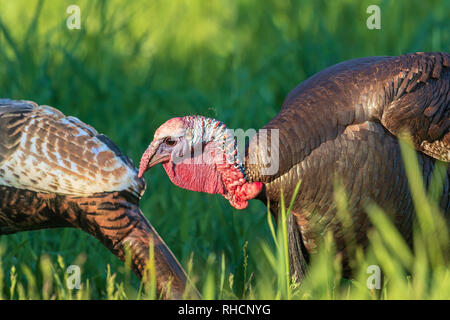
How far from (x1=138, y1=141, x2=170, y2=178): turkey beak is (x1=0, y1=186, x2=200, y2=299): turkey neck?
0.32ft

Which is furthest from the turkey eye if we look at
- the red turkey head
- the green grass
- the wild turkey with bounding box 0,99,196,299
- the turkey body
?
the green grass

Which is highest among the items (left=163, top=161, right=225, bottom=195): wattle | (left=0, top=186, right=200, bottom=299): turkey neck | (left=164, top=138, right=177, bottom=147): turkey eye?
(left=164, top=138, right=177, bottom=147): turkey eye

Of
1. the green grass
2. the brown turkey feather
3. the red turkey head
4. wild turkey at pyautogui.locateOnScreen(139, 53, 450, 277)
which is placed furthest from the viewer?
the green grass

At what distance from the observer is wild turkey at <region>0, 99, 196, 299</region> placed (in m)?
2.58

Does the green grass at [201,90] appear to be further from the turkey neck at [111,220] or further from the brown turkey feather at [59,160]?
the brown turkey feather at [59,160]

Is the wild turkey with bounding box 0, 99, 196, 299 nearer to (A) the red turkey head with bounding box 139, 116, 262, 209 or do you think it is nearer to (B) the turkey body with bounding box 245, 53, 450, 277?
(A) the red turkey head with bounding box 139, 116, 262, 209

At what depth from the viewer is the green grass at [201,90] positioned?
291 centimetres

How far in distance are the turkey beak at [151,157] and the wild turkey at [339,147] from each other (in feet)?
0.23

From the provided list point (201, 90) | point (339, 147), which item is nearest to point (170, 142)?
point (339, 147)

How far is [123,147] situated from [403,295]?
6.63 ft

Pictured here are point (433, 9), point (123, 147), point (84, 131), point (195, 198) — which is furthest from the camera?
point (433, 9)

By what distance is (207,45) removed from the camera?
502 cm

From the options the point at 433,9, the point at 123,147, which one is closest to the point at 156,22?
the point at 123,147
